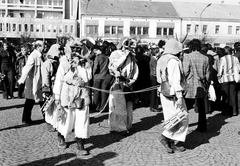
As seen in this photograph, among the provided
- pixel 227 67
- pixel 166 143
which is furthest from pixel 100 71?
pixel 166 143

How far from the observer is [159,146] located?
7238mm

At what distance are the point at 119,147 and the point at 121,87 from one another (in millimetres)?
1594

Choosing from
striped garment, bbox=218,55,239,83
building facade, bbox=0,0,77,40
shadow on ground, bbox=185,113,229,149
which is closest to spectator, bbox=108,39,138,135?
shadow on ground, bbox=185,113,229,149

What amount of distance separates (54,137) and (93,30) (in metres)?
57.9

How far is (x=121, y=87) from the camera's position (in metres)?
8.26

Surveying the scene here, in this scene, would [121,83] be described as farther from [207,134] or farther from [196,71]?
[207,134]

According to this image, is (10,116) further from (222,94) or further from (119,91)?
(222,94)

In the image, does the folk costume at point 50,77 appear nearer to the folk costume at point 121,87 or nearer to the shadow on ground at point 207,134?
the folk costume at point 121,87

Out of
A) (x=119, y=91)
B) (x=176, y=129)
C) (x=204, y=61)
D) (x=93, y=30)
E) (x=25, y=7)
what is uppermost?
(x=25, y=7)

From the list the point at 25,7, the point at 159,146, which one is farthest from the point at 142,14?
the point at 159,146

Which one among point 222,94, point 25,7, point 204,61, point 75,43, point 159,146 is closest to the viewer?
point 75,43

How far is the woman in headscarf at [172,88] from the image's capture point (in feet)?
21.3

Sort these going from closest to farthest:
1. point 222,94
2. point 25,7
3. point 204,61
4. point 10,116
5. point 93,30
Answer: point 204,61
point 10,116
point 222,94
point 93,30
point 25,7

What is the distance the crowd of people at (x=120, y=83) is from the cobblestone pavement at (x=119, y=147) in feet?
0.91
